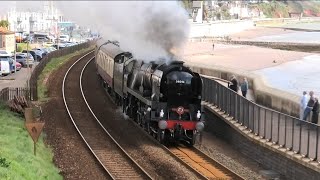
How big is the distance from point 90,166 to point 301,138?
6642mm

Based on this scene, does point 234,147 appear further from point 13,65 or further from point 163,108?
point 13,65

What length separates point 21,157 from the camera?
15.6 metres

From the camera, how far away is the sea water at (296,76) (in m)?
31.5

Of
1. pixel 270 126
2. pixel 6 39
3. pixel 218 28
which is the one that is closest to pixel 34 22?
pixel 6 39

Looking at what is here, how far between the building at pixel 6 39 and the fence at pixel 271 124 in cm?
3903

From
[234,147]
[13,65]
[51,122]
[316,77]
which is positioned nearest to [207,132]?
[234,147]

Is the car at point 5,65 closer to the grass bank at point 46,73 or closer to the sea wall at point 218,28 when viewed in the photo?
the grass bank at point 46,73

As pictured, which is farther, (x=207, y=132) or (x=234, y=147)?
(x=207, y=132)

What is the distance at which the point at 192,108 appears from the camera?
2098 cm

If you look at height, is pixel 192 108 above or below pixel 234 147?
above

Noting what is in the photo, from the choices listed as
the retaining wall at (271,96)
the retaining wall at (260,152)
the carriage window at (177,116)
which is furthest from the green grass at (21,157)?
the retaining wall at (271,96)

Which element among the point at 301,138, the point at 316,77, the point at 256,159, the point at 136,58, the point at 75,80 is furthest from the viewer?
the point at 75,80

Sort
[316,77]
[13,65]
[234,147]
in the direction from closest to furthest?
1. [234,147]
2. [316,77]
3. [13,65]

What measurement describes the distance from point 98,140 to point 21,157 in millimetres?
6389
